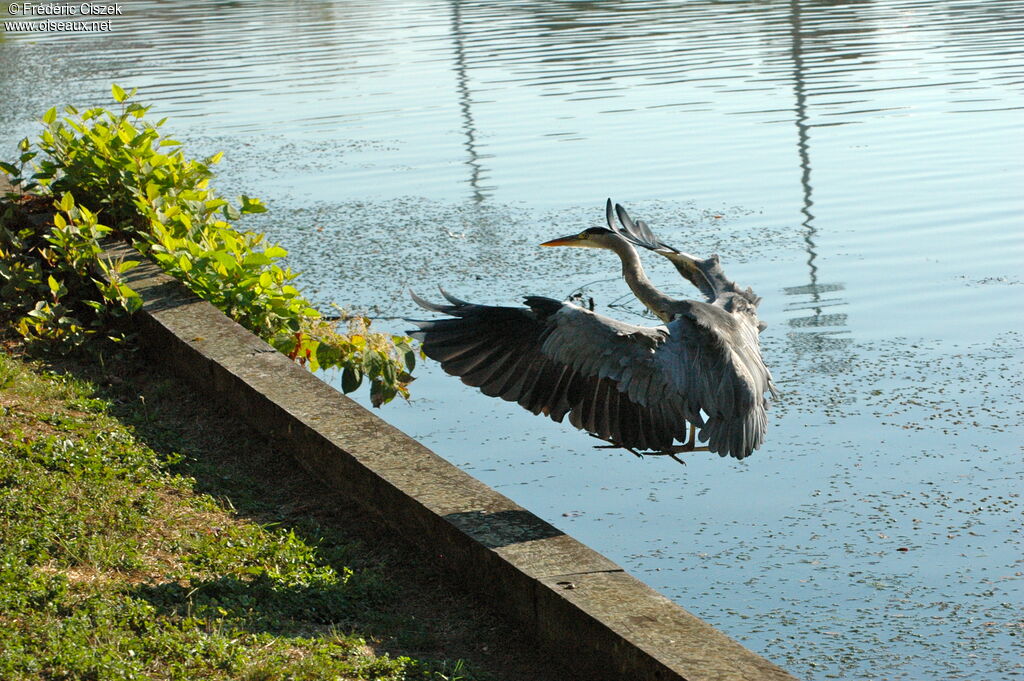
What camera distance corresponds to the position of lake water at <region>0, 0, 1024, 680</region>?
4.45 metres

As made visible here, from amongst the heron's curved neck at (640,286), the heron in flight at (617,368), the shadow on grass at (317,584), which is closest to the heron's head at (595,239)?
the heron's curved neck at (640,286)

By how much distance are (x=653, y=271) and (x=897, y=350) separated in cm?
179

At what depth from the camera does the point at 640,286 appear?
4.67 meters

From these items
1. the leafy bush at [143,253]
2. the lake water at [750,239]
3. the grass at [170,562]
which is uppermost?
the leafy bush at [143,253]

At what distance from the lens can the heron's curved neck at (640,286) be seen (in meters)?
4.42

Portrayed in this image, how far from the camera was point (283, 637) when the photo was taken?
342cm

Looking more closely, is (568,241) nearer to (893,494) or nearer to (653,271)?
(893,494)

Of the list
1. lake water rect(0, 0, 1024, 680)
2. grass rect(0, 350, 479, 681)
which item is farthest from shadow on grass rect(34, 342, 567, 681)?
lake water rect(0, 0, 1024, 680)

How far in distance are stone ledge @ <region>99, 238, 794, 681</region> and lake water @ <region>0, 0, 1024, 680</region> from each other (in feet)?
2.68

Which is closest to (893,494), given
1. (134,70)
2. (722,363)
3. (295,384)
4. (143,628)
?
(722,363)

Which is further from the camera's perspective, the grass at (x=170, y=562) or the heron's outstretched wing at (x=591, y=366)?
the heron's outstretched wing at (x=591, y=366)

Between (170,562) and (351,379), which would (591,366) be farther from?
(351,379)

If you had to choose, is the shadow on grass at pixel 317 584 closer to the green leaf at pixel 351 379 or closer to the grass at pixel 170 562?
the grass at pixel 170 562

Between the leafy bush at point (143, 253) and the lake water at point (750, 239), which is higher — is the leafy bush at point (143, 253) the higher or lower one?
the higher one
